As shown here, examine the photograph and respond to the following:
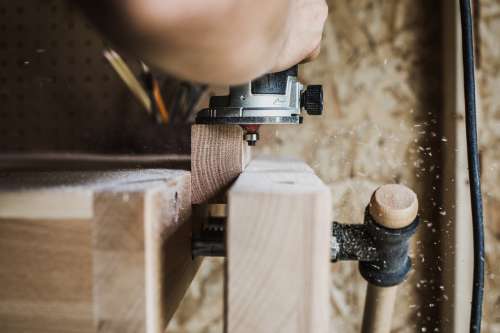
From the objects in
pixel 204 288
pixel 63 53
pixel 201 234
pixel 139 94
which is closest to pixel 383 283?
pixel 201 234

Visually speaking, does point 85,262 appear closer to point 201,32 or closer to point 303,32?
point 201,32

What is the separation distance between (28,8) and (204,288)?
3.14ft

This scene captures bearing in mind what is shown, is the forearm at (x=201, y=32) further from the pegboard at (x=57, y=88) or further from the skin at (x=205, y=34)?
the pegboard at (x=57, y=88)

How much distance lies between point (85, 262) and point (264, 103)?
1.18 ft

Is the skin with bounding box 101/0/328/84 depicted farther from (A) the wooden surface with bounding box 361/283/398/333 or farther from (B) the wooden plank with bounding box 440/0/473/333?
(B) the wooden plank with bounding box 440/0/473/333

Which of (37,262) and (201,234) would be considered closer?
(37,262)

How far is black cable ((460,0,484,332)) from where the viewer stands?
2.10 ft

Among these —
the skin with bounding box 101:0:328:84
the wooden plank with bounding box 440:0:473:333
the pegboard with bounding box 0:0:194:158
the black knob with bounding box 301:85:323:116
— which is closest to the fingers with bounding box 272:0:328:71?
the black knob with bounding box 301:85:323:116

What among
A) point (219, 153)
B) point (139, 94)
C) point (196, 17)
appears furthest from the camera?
point (139, 94)

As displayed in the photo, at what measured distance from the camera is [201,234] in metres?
0.54

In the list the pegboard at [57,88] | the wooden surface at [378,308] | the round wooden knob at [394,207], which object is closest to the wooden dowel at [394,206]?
the round wooden knob at [394,207]

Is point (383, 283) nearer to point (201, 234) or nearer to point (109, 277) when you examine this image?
point (201, 234)

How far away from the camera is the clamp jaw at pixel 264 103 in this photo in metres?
0.57

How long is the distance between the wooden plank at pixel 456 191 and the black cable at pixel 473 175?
29 centimetres
